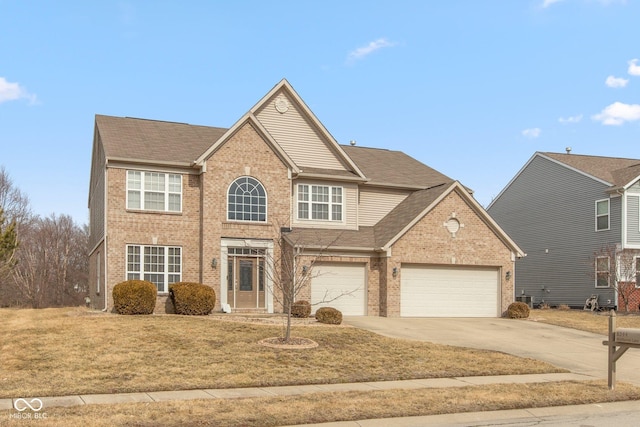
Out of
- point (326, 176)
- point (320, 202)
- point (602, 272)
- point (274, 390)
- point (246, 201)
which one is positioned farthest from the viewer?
point (602, 272)

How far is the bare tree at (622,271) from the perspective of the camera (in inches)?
1340

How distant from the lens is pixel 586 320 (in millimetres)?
28781

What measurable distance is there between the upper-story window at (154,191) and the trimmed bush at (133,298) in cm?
361

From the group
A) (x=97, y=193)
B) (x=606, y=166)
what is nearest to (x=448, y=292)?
(x=606, y=166)

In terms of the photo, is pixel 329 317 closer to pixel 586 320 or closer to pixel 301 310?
pixel 301 310

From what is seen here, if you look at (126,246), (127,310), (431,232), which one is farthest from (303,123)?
(127,310)

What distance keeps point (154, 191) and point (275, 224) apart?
201 inches

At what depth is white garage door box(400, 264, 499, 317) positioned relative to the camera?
28703 millimetres

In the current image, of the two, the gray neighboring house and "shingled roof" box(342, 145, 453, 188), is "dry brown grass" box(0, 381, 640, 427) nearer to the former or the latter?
"shingled roof" box(342, 145, 453, 188)

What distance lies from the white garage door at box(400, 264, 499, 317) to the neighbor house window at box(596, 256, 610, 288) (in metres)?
8.92

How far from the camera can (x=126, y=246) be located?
86.5 ft

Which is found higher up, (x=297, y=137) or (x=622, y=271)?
(x=297, y=137)

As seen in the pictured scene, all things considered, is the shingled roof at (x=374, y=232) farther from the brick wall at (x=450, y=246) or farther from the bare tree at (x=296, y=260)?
the brick wall at (x=450, y=246)

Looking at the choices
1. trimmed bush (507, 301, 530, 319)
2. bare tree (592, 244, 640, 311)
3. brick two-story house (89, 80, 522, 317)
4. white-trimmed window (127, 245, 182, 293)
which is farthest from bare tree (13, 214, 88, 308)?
bare tree (592, 244, 640, 311)
